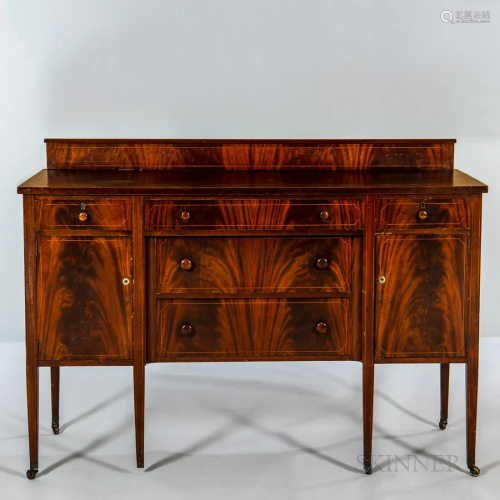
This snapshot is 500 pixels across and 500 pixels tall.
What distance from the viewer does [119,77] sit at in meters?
4.88

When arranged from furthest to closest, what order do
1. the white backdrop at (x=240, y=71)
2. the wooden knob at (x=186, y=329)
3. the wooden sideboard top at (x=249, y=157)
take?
the white backdrop at (x=240, y=71) < the wooden sideboard top at (x=249, y=157) < the wooden knob at (x=186, y=329)

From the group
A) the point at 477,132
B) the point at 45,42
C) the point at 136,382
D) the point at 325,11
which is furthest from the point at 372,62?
the point at 136,382

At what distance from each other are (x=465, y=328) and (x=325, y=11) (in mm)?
2032

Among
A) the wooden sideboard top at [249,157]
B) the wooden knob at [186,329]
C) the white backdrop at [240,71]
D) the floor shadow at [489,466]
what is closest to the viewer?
the wooden knob at [186,329]

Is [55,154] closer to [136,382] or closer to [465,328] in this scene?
[136,382]

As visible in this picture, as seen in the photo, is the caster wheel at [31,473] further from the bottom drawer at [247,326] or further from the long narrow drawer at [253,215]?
the long narrow drawer at [253,215]

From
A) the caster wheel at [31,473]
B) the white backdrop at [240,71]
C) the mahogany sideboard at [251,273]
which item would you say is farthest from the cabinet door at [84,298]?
the white backdrop at [240,71]

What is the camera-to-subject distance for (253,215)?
11.5 ft

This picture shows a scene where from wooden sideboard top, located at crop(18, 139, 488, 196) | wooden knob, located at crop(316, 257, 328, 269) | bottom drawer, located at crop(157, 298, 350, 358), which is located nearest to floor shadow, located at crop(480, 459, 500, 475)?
bottom drawer, located at crop(157, 298, 350, 358)

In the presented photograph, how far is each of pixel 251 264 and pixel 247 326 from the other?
0.24m

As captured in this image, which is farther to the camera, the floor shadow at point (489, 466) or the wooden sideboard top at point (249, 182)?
the floor shadow at point (489, 466)

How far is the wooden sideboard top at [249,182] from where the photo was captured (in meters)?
3.44

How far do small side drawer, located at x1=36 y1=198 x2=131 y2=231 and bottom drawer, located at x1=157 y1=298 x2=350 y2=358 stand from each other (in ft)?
1.22

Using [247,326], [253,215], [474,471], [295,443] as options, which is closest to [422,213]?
[253,215]
